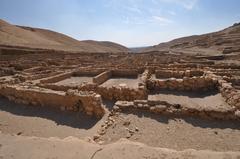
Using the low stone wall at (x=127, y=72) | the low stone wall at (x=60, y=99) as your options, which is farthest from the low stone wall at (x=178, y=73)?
the low stone wall at (x=60, y=99)

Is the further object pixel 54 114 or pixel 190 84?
pixel 190 84

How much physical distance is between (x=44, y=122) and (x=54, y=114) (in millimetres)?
613

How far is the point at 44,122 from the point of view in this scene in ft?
22.5

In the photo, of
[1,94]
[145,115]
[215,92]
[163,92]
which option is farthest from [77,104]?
[215,92]

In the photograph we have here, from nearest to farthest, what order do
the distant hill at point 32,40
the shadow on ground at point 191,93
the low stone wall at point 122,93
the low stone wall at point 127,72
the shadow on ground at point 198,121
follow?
the shadow on ground at point 198,121, the low stone wall at point 122,93, the shadow on ground at point 191,93, the low stone wall at point 127,72, the distant hill at point 32,40

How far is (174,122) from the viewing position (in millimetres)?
5891

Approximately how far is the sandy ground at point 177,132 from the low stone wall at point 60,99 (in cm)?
134

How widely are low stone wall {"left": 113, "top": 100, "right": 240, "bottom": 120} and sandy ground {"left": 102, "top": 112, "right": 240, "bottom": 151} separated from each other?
6.8 inches

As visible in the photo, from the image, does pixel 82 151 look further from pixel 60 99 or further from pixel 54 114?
pixel 60 99

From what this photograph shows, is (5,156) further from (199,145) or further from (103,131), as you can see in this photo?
(199,145)

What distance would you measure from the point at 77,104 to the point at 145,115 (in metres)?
2.74

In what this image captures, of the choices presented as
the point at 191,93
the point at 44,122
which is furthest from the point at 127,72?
the point at 44,122

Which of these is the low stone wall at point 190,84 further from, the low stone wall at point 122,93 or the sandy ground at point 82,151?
the sandy ground at point 82,151

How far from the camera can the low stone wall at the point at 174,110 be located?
5846mm
